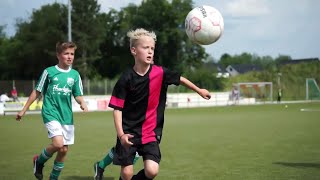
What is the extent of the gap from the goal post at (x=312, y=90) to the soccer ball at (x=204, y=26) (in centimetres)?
5324

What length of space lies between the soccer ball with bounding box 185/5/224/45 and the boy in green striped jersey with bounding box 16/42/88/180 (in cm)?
194

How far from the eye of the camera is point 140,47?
18.2 ft

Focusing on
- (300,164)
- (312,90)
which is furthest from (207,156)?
(312,90)

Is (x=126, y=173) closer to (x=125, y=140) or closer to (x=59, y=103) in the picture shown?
(x=125, y=140)

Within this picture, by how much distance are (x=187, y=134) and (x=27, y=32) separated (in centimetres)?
6563

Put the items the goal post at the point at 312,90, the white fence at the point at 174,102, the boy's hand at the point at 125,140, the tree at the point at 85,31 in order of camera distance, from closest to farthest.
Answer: the boy's hand at the point at 125,140 → the white fence at the point at 174,102 → the goal post at the point at 312,90 → the tree at the point at 85,31

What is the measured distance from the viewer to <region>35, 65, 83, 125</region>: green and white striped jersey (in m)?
7.36

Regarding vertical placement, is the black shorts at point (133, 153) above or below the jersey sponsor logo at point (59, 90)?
below

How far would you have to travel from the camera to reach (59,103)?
290 inches

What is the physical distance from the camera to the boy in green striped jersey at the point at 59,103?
7301 mm

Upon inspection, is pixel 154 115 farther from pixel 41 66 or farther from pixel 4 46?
pixel 4 46

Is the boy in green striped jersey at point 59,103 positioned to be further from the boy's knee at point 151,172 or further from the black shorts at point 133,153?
the boy's knee at point 151,172

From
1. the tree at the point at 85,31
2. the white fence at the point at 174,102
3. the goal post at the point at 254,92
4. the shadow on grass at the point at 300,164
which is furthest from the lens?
the tree at the point at 85,31

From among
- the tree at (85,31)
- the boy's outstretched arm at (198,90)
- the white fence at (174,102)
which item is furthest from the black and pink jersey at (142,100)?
the tree at (85,31)
